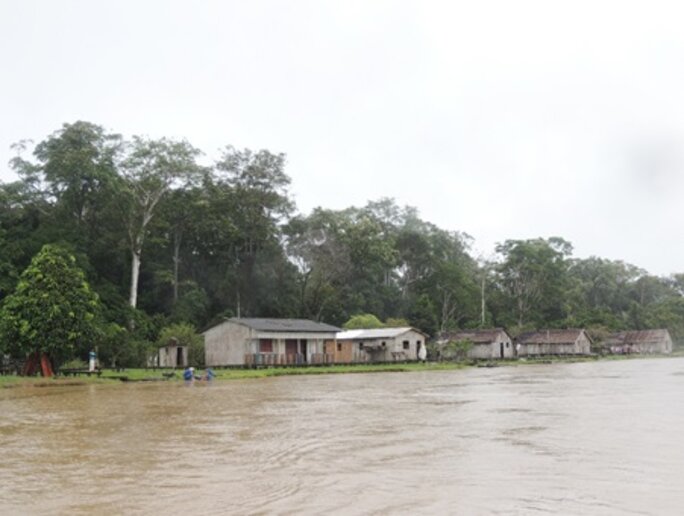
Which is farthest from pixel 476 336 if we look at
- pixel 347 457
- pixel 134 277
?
pixel 347 457

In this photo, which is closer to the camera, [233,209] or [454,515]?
[454,515]

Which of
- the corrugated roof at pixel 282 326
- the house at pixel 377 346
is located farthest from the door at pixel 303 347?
the house at pixel 377 346

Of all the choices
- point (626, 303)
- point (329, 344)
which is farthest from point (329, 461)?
point (626, 303)

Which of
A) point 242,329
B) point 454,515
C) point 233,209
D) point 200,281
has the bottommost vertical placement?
point 454,515

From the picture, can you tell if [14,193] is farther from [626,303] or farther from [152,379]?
[626,303]

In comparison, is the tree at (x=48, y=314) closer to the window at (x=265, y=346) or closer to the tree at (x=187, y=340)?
the tree at (x=187, y=340)

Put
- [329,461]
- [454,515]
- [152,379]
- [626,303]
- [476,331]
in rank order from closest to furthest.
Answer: [454,515]
[329,461]
[152,379]
[476,331]
[626,303]

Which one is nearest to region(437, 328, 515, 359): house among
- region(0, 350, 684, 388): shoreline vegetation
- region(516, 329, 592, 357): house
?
region(0, 350, 684, 388): shoreline vegetation

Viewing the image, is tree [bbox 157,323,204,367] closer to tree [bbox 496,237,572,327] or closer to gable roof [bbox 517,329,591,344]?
gable roof [bbox 517,329,591,344]

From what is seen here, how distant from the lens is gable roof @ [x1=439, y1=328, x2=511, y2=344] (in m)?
71.9

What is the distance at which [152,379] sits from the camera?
3784cm

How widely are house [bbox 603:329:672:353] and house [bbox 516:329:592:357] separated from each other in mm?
9923

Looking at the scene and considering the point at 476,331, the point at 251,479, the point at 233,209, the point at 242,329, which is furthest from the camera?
the point at 476,331

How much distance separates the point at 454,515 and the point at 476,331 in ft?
217
